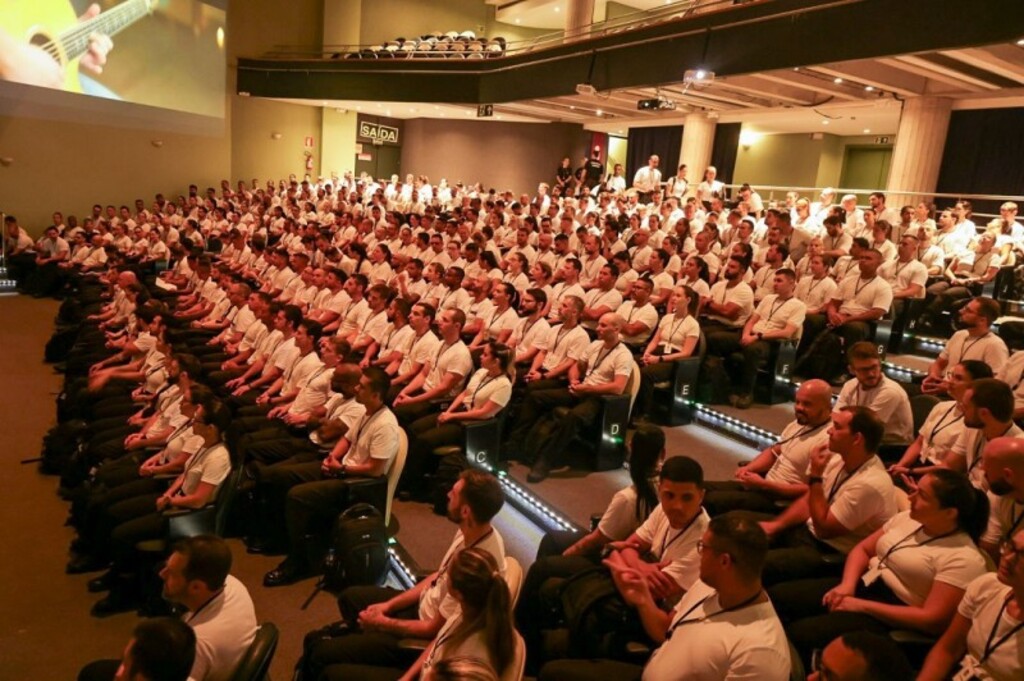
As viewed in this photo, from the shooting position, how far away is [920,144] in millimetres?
9430

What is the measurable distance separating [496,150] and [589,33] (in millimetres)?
6362

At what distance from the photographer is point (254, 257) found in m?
9.38

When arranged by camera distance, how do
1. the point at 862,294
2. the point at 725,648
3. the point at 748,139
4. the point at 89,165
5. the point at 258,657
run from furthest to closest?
the point at 748,139, the point at 89,165, the point at 862,294, the point at 258,657, the point at 725,648

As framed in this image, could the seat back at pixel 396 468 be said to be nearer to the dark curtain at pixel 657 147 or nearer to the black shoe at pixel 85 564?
the black shoe at pixel 85 564

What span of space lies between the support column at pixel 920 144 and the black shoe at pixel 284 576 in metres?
9.08

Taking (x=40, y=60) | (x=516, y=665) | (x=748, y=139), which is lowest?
(x=516, y=665)

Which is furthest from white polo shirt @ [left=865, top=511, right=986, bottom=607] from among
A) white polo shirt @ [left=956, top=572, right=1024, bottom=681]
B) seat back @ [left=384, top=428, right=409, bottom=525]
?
seat back @ [left=384, top=428, right=409, bottom=525]

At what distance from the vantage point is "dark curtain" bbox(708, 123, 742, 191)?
12.8 metres

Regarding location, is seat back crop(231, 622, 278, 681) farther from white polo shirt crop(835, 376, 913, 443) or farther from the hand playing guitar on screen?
the hand playing guitar on screen

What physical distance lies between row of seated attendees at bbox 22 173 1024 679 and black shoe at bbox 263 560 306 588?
0.04ft

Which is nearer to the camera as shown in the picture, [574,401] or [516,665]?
[516,665]

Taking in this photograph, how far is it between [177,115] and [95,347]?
891 centimetres

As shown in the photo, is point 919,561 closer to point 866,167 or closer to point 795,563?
point 795,563

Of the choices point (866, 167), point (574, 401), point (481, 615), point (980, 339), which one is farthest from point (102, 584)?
point (866, 167)
